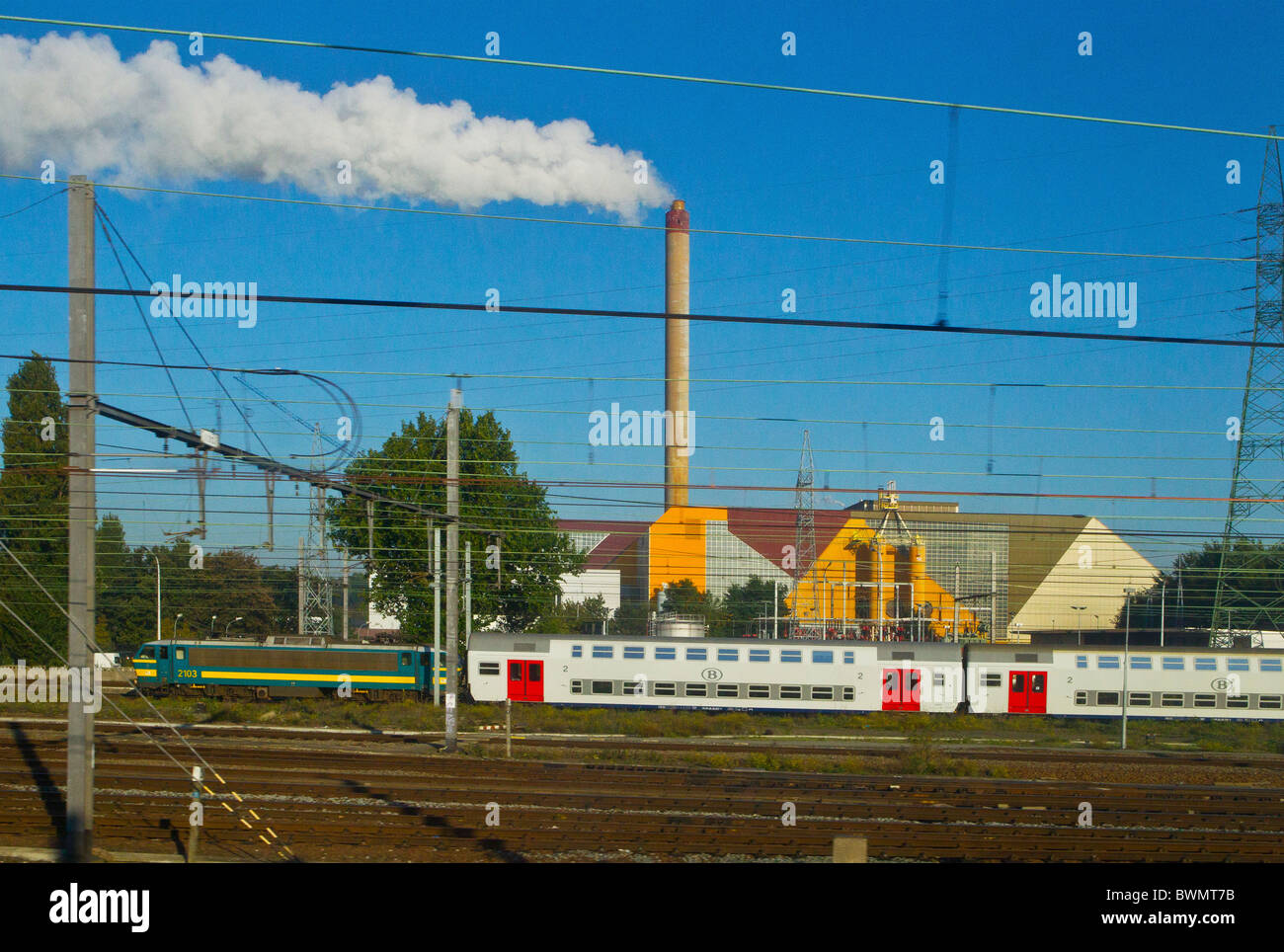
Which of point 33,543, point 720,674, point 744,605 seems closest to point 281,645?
point 33,543

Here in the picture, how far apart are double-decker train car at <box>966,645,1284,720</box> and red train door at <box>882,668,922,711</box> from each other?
1.59 meters

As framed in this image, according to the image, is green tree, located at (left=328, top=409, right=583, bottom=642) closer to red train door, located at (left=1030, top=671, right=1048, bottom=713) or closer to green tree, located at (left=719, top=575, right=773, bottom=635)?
green tree, located at (left=719, top=575, right=773, bottom=635)

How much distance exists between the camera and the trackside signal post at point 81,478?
8.73 m

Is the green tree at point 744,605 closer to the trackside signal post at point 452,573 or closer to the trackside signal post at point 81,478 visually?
the trackside signal post at point 452,573

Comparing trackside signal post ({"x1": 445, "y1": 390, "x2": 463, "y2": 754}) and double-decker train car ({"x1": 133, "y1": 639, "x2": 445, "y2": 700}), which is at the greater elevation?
trackside signal post ({"x1": 445, "y1": 390, "x2": 463, "y2": 754})

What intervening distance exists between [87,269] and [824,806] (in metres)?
11.0

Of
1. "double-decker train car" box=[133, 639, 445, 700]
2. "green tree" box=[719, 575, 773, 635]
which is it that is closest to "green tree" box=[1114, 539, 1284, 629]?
"green tree" box=[719, 575, 773, 635]

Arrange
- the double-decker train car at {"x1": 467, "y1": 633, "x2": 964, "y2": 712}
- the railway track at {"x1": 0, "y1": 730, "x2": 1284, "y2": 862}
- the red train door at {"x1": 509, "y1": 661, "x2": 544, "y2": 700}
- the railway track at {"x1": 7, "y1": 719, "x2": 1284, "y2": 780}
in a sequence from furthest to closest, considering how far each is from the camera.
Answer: the red train door at {"x1": 509, "y1": 661, "x2": 544, "y2": 700} < the double-decker train car at {"x1": 467, "y1": 633, "x2": 964, "y2": 712} < the railway track at {"x1": 7, "y1": 719, "x2": 1284, "y2": 780} < the railway track at {"x1": 0, "y1": 730, "x2": 1284, "y2": 862}

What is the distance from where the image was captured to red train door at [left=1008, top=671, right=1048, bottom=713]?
2731cm

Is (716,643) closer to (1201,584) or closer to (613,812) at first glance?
(613,812)

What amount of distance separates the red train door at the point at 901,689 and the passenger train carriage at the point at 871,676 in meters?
0.03

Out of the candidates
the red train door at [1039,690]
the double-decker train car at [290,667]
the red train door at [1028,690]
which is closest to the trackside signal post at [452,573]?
the double-decker train car at [290,667]
